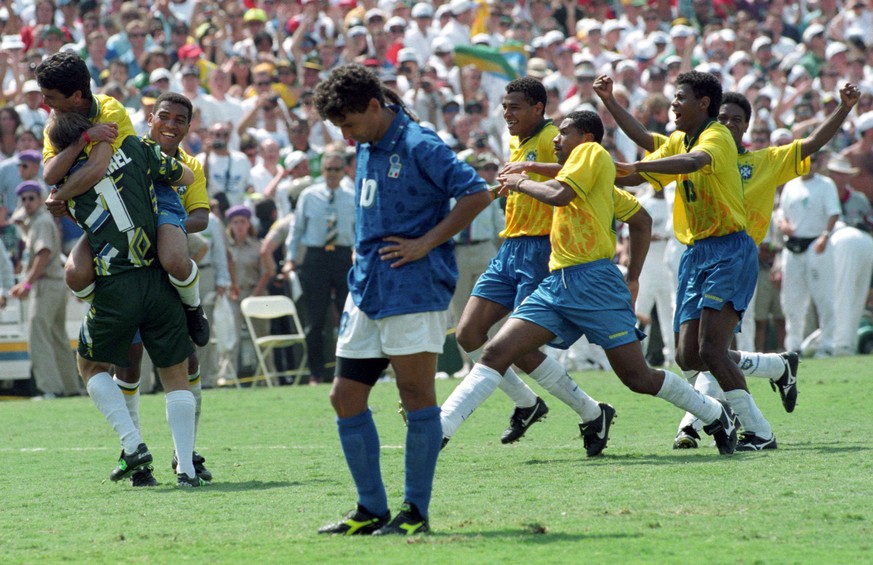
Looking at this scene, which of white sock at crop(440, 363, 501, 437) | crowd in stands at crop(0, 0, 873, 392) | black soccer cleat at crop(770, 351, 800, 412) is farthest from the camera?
crowd in stands at crop(0, 0, 873, 392)

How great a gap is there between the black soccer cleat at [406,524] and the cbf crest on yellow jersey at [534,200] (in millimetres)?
3554

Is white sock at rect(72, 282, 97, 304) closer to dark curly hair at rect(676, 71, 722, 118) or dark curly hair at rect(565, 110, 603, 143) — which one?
dark curly hair at rect(565, 110, 603, 143)

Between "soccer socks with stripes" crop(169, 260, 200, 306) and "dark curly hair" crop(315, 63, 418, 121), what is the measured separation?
235cm

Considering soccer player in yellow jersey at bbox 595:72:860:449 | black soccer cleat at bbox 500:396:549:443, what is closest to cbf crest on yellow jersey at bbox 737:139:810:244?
soccer player in yellow jersey at bbox 595:72:860:449

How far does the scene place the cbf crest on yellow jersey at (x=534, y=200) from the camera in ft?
30.7

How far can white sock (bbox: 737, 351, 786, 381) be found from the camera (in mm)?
9586

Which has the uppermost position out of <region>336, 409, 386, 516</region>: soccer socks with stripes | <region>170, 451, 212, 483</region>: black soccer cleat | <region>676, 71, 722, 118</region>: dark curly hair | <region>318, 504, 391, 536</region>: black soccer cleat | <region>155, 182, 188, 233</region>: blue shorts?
<region>676, 71, 722, 118</region>: dark curly hair

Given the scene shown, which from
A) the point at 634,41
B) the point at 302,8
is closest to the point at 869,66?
the point at 634,41

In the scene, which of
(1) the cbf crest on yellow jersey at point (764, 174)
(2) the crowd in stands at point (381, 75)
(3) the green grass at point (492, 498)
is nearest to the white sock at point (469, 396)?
(3) the green grass at point (492, 498)

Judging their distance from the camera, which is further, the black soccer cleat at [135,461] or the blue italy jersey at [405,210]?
the black soccer cleat at [135,461]

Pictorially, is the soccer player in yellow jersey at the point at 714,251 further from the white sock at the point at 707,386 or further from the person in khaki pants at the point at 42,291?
the person in khaki pants at the point at 42,291

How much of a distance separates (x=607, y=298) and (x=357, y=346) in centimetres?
269

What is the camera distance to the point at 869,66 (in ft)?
73.8

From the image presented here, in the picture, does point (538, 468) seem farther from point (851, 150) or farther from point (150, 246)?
point (851, 150)
